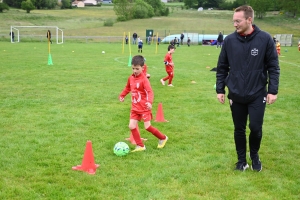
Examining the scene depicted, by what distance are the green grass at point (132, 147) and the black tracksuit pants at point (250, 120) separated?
1.33ft

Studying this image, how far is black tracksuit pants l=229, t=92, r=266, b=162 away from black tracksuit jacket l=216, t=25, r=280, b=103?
0.38 feet

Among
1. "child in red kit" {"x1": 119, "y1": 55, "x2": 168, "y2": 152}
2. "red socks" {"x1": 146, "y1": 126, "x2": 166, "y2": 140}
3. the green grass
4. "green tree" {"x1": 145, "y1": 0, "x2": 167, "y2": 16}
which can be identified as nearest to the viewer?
the green grass

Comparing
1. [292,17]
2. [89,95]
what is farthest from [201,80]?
[292,17]

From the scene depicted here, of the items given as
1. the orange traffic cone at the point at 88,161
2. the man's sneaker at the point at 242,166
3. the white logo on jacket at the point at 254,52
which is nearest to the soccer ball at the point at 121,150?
the orange traffic cone at the point at 88,161

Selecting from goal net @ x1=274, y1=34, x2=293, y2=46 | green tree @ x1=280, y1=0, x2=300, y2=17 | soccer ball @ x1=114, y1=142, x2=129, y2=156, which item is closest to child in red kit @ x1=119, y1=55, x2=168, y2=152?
soccer ball @ x1=114, y1=142, x2=129, y2=156

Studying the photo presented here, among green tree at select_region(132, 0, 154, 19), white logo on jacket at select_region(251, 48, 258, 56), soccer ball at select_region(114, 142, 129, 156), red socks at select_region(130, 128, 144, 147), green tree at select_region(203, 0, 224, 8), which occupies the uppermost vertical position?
green tree at select_region(203, 0, 224, 8)

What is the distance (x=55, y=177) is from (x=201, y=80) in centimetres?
1134

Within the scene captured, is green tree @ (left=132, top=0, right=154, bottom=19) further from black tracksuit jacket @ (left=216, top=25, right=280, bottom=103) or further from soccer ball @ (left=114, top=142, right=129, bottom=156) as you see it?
black tracksuit jacket @ (left=216, top=25, right=280, bottom=103)

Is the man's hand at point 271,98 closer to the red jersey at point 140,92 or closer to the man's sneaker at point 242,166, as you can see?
the man's sneaker at point 242,166

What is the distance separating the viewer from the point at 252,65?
17.1ft

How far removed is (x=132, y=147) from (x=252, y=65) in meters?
2.89

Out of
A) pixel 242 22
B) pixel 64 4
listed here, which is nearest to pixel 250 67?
pixel 242 22

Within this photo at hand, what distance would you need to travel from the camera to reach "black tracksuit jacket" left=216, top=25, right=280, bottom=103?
5180mm

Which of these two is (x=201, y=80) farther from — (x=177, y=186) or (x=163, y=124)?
(x=177, y=186)
